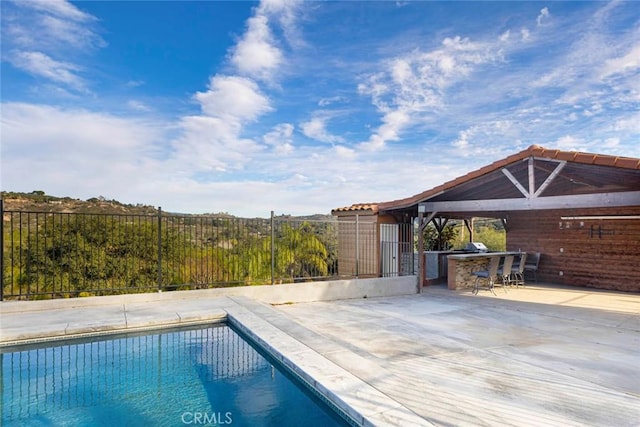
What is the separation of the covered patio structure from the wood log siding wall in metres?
0.02

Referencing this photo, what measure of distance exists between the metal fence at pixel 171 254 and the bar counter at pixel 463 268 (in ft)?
4.35

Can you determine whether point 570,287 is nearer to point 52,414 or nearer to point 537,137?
point 537,137

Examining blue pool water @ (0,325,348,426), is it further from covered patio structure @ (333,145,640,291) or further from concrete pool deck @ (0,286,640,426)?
covered patio structure @ (333,145,640,291)

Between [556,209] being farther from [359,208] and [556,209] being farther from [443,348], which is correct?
[443,348]

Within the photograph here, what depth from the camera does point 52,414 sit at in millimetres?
3781

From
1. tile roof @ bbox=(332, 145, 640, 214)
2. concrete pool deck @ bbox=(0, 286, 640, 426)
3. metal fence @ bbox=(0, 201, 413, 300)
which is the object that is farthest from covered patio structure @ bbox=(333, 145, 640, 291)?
concrete pool deck @ bbox=(0, 286, 640, 426)

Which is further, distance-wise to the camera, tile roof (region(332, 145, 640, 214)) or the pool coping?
tile roof (region(332, 145, 640, 214))

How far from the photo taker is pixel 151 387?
443 centimetres

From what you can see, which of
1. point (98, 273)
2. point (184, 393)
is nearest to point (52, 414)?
point (184, 393)

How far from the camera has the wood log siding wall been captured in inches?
449

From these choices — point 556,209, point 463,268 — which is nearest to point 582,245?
point 556,209

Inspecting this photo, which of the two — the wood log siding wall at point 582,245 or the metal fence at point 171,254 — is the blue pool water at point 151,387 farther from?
the wood log siding wall at point 582,245

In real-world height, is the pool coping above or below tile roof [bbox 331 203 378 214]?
below

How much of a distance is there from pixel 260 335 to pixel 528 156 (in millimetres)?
6848
